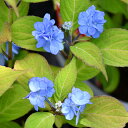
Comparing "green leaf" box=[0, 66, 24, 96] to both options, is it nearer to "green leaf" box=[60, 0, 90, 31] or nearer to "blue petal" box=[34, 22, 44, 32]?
"blue petal" box=[34, 22, 44, 32]

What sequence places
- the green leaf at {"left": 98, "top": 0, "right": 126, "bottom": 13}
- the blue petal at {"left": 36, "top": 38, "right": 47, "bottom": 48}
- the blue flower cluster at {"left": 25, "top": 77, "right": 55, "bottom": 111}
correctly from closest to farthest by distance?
1. the blue flower cluster at {"left": 25, "top": 77, "right": 55, "bottom": 111}
2. the blue petal at {"left": 36, "top": 38, "right": 47, "bottom": 48}
3. the green leaf at {"left": 98, "top": 0, "right": 126, "bottom": 13}

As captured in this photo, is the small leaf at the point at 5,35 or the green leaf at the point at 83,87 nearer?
the small leaf at the point at 5,35

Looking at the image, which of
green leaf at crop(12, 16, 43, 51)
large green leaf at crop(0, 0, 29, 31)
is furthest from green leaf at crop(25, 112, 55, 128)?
large green leaf at crop(0, 0, 29, 31)

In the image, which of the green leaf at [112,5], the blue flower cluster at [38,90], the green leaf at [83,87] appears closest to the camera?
the blue flower cluster at [38,90]

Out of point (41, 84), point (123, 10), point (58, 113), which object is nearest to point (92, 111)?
point (58, 113)

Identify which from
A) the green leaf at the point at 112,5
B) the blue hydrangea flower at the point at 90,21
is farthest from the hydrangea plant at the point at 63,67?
the green leaf at the point at 112,5

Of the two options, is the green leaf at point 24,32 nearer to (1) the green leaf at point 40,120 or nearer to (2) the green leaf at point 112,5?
(1) the green leaf at point 40,120

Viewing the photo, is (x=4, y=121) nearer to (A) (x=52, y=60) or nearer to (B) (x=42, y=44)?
(B) (x=42, y=44)
